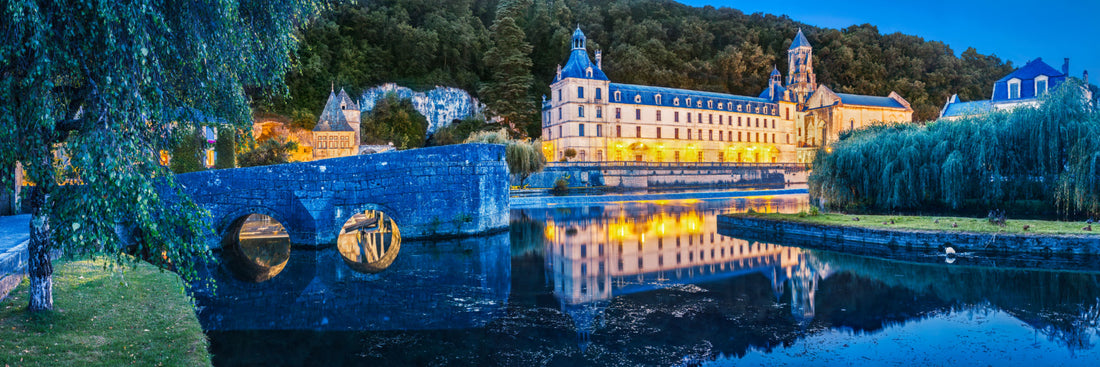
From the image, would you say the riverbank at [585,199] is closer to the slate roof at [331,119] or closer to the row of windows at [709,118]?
the row of windows at [709,118]

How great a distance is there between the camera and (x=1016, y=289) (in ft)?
39.5

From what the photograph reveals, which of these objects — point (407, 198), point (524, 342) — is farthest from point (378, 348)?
point (407, 198)

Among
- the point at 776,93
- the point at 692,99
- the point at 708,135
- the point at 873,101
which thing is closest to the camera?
the point at 692,99

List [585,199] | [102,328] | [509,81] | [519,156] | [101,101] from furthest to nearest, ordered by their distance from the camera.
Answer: [509,81] → [585,199] → [519,156] → [102,328] → [101,101]

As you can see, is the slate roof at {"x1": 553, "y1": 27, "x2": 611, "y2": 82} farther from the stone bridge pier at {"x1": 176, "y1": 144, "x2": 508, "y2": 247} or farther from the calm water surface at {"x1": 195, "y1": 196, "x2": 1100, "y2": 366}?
the calm water surface at {"x1": 195, "y1": 196, "x2": 1100, "y2": 366}

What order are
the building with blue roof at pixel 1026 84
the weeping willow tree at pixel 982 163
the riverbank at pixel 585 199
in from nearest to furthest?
the weeping willow tree at pixel 982 163 < the riverbank at pixel 585 199 < the building with blue roof at pixel 1026 84

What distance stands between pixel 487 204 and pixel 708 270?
9174 millimetres

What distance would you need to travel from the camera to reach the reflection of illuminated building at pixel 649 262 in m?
11.8

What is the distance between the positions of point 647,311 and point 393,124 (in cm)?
4672

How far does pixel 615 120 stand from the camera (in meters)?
60.1

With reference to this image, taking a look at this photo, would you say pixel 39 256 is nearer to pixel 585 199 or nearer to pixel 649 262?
pixel 649 262

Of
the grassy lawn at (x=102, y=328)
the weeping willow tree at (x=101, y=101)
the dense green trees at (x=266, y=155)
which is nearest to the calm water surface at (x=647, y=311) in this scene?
the grassy lawn at (x=102, y=328)

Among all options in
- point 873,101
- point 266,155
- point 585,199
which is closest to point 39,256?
point 266,155

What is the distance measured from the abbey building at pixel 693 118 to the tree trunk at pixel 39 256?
50547mm
